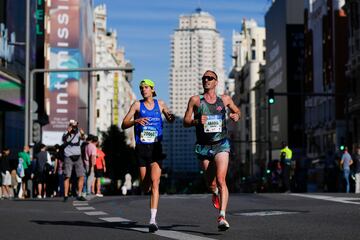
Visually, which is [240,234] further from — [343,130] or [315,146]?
[315,146]

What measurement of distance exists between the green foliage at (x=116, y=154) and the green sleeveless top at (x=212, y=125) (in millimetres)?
Result: 80439

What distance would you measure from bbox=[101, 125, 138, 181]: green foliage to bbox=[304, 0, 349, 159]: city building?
60.3 feet

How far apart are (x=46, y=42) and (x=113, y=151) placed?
17246mm

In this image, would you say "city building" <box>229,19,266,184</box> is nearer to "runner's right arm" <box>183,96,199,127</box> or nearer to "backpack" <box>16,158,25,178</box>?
"backpack" <box>16,158,25,178</box>

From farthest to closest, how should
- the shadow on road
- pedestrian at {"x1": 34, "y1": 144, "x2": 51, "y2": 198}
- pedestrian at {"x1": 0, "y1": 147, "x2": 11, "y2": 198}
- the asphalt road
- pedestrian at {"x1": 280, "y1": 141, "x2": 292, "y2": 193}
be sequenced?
pedestrian at {"x1": 280, "y1": 141, "x2": 292, "y2": 193}, pedestrian at {"x1": 34, "y1": 144, "x2": 51, "y2": 198}, pedestrian at {"x1": 0, "y1": 147, "x2": 11, "y2": 198}, the shadow on road, the asphalt road

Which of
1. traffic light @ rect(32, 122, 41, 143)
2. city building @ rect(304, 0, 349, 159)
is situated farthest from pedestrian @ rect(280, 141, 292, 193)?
city building @ rect(304, 0, 349, 159)

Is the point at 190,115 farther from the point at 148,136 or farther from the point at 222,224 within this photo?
the point at 222,224

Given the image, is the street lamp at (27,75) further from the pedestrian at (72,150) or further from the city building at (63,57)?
the city building at (63,57)

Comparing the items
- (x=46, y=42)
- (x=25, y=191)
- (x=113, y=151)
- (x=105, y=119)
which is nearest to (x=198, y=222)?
(x=25, y=191)

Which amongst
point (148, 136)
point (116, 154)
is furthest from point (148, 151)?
point (116, 154)

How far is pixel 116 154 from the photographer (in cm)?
9169

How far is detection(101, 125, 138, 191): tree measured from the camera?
9188 centimetres

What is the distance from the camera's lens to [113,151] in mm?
91875

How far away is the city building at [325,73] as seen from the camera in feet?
270
